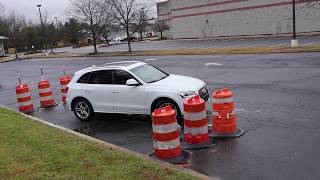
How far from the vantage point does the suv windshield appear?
437 inches

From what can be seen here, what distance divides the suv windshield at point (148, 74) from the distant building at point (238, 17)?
30.6m

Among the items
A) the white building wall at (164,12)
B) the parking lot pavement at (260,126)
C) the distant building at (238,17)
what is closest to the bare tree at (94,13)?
the distant building at (238,17)

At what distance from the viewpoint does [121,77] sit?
11.3 m

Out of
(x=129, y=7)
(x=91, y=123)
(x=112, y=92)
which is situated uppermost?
(x=129, y=7)

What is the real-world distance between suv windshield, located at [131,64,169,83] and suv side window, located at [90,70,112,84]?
71cm

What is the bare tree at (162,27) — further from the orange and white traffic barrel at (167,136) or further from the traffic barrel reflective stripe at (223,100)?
the orange and white traffic barrel at (167,136)

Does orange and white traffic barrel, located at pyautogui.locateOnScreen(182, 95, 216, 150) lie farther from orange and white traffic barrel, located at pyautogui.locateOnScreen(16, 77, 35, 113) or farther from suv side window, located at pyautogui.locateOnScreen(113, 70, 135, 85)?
orange and white traffic barrel, located at pyautogui.locateOnScreen(16, 77, 35, 113)

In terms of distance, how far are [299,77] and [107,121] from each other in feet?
26.6

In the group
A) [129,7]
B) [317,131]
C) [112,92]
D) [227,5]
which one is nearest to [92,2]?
[129,7]

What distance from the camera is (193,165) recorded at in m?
7.43

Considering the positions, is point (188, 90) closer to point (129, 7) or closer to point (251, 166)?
point (251, 166)

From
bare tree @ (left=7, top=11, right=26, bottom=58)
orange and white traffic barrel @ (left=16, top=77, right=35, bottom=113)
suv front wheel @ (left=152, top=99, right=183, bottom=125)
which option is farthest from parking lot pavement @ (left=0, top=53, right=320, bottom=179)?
bare tree @ (left=7, top=11, right=26, bottom=58)

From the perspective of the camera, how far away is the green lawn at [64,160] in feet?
21.7

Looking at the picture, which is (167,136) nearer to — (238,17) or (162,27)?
(238,17)
